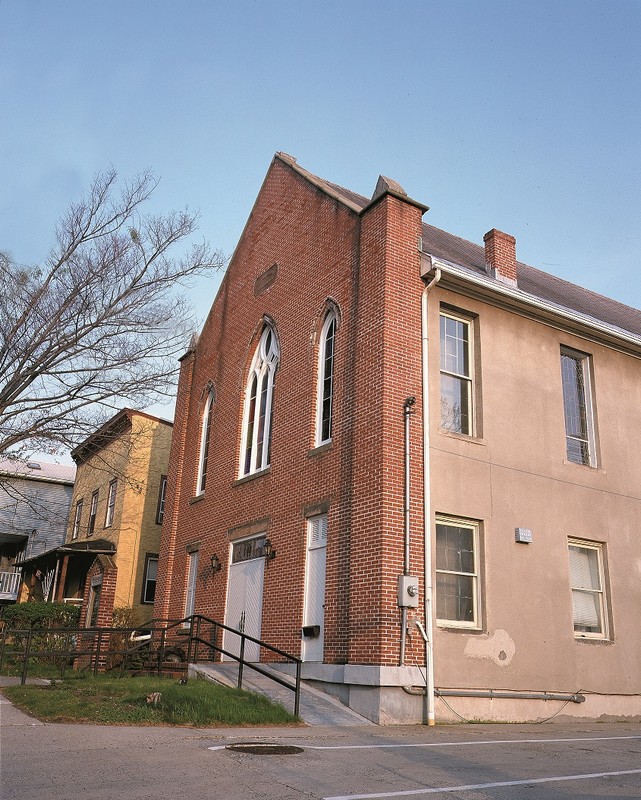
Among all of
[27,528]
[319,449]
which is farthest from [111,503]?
[319,449]

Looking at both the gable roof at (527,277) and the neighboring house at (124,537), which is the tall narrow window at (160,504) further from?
the gable roof at (527,277)

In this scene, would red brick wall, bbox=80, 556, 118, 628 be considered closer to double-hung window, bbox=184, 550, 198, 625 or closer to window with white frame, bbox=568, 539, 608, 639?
double-hung window, bbox=184, 550, 198, 625

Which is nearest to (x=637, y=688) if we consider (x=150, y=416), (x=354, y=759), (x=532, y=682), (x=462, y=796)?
(x=532, y=682)

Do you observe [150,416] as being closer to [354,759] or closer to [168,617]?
[168,617]

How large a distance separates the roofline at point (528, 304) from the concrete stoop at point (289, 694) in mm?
7134

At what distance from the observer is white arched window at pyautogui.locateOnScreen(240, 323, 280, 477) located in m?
16.6

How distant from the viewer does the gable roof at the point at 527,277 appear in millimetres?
15211

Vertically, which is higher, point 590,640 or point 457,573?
point 457,573

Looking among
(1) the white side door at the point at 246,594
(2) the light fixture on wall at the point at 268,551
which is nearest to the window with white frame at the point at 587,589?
(2) the light fixture on wall at the point at 268,551

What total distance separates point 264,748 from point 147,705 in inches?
108

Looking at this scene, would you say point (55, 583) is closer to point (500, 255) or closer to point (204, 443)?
point (204, 443)

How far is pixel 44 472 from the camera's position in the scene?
1688 inches

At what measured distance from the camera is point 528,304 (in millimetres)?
14430

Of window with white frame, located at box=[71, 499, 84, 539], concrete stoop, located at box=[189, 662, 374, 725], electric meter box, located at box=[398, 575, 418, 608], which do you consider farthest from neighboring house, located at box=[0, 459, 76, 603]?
electric meter box, located at box=[398, 575, 418, 608]
